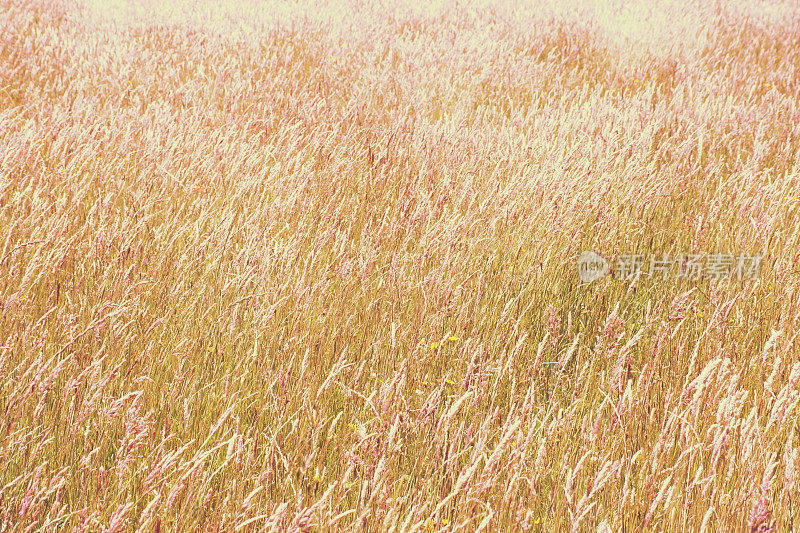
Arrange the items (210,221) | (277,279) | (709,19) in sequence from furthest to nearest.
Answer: (709,19) < (210,221) < (277,279)

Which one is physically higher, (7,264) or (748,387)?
(748,387)

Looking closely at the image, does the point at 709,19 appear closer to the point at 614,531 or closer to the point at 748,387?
the point at 748,387

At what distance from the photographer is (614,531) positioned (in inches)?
51.2

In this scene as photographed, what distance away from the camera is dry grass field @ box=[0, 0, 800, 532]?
4.37 ft

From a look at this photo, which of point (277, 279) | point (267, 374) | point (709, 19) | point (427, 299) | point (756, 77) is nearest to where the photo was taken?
point (267, 374)

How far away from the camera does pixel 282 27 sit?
6875 millimetres

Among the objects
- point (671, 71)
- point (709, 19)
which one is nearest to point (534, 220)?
point (671, 71)

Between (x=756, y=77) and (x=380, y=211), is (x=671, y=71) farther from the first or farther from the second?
(x=380, y=211)

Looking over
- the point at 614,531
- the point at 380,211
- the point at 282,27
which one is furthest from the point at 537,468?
the point at 282,27

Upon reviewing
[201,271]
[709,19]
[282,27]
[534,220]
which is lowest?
[201,271]

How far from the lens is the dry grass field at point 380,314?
1332mm

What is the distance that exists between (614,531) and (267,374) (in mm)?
942

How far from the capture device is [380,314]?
207 centimetres

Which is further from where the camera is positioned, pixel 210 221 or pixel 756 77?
pixel 756 77
